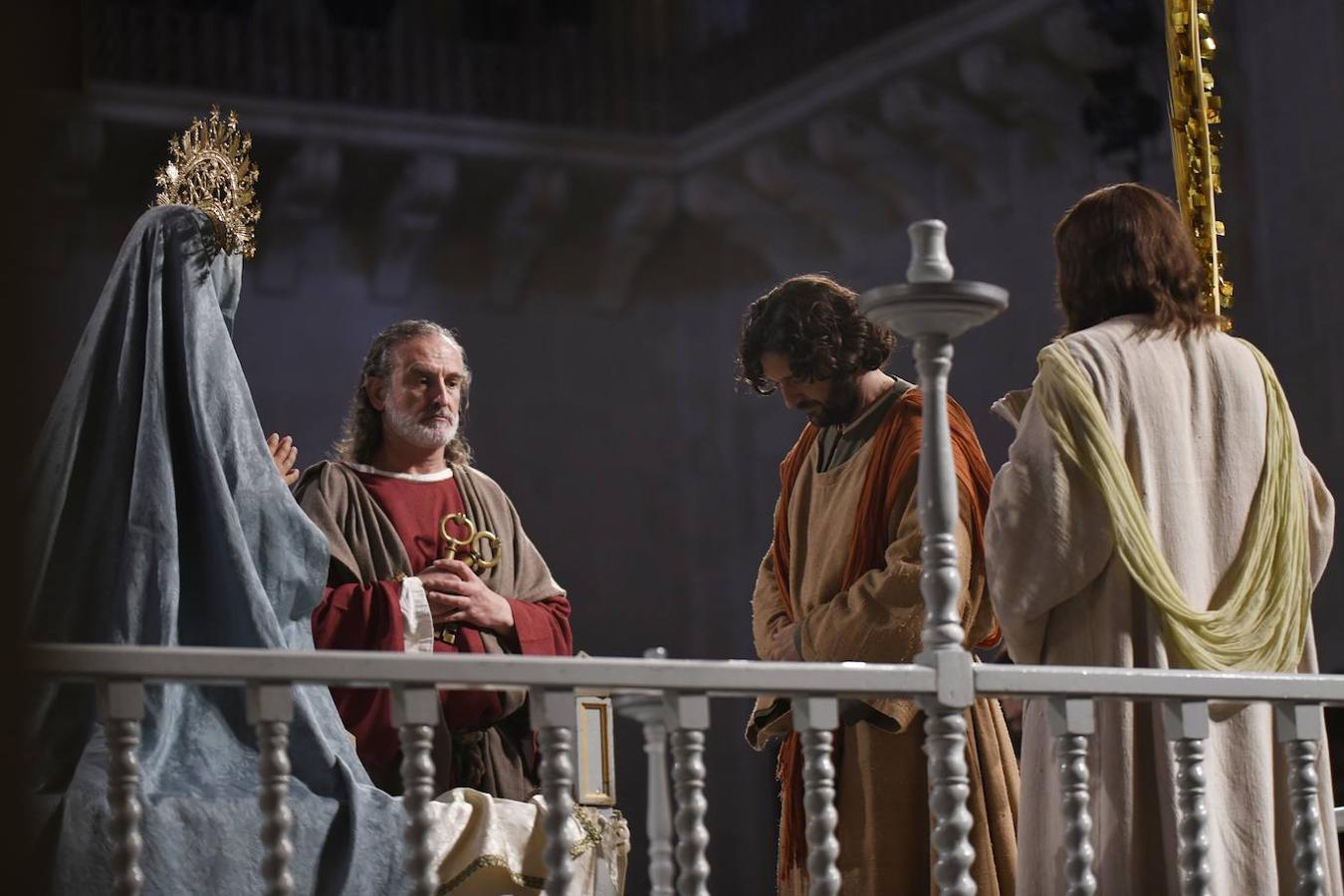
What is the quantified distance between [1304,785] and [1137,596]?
0.41 m

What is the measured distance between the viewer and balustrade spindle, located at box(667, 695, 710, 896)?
2.75 metres

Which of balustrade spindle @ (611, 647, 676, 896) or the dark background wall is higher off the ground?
the dark background wall

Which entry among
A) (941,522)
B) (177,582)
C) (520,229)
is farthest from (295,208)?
(941,522)

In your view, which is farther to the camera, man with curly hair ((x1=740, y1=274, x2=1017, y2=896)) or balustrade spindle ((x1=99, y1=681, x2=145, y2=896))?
man with curly hair ((x1=740, y1=274, x2=1017, y2=896))

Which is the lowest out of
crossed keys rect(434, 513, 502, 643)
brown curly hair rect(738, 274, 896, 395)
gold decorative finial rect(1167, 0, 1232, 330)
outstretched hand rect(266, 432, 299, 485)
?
crossed keys rect(434, 513, 502, 643)

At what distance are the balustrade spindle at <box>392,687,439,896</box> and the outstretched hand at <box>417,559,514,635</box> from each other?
4.82ft

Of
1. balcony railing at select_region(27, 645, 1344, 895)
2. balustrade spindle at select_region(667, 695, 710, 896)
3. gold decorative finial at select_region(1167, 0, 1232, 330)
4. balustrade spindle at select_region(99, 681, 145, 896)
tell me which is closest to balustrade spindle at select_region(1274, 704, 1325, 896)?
balcony railing at select_region(27, 645, 1344, 895)

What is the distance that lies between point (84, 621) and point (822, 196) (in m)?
7.41

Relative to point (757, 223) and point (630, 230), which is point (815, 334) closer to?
point (757, 223)

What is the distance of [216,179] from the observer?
12.3ft

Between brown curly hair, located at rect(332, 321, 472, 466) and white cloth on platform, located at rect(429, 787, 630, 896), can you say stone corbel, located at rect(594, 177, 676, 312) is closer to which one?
brown curly hair, located at rect(332, 321, 472, 466)

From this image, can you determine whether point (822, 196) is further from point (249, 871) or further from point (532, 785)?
point (249, 871)

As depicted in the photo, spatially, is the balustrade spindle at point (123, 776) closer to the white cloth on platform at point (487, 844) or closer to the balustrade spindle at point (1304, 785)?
the white cloth on platform at point (487, 844)

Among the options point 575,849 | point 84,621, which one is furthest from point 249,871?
point 575,849
